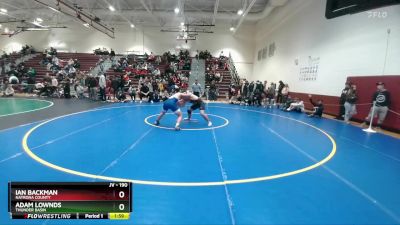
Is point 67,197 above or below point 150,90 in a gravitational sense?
below

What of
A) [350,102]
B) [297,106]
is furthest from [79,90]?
[350,102]

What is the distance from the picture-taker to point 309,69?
45.4ft

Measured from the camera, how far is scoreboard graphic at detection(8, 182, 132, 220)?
2.05 m

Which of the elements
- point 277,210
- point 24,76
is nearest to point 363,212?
point 277,210

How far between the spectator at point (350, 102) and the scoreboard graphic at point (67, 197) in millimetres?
10228

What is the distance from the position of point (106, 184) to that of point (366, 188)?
12.8 ft

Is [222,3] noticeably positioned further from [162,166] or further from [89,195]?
[89,195]

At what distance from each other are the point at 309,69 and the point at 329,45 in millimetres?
2088

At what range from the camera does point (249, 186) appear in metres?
3.67

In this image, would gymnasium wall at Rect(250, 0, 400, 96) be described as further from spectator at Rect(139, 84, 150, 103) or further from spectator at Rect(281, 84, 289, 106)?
spectator at Rect(139, 84, 150, 103)

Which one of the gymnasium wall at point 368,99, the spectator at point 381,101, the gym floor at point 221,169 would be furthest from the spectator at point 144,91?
the spectator at point 381,101

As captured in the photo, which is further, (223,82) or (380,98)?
(223,82)

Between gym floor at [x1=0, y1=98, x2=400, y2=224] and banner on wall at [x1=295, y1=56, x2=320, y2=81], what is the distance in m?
6.29

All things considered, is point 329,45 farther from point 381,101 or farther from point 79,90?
point 79,90
